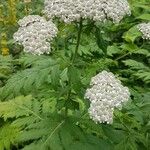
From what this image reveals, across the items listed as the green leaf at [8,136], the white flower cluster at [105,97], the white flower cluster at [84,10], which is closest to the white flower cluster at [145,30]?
the white flower cluster at [84,10]

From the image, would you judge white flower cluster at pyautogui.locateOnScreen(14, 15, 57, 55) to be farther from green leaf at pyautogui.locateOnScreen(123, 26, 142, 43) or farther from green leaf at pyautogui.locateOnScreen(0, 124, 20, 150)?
green leaf at pyautogui.locateOnScreen(123, 26, 142, 43)

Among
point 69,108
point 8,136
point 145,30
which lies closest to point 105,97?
point 69,108

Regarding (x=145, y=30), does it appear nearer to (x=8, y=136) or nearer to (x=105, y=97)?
(x=105, y=97)

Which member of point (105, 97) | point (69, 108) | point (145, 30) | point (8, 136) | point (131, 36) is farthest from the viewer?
point (131, 36)

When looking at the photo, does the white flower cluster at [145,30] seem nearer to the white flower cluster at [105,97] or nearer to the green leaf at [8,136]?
the white flower cluster at [105,97]

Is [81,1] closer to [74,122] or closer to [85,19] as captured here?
[85,19]
